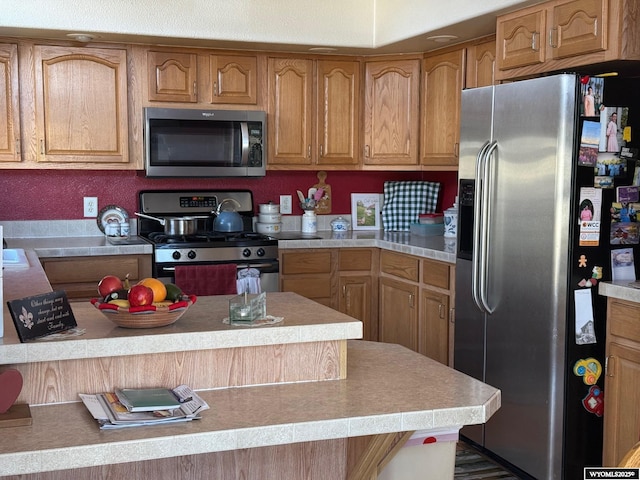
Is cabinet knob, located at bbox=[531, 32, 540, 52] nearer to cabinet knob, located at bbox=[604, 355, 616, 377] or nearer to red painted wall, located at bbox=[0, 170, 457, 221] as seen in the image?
cabinet knob, located at bbox=[604, 355, 616, 377]

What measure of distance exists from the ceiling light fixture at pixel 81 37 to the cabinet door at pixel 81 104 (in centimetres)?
7

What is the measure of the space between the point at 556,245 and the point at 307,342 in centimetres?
140

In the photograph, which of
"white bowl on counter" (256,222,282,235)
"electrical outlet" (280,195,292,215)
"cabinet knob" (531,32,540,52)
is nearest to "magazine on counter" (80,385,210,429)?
"cabinet knob" (531,32,540,52)

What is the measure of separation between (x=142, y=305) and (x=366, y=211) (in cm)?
360

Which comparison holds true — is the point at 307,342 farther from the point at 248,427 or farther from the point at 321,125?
the point at 321,125

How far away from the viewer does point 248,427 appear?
2.00 metres

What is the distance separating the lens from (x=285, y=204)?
18.5ft

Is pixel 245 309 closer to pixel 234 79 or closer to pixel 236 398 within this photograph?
pixel 236 398

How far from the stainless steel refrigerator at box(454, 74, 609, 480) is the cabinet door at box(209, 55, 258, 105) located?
1.58m

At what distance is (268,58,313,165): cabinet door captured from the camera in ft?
16.8

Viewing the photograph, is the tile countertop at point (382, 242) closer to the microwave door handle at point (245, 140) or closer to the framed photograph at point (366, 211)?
the framed photograph at point (366, 211)

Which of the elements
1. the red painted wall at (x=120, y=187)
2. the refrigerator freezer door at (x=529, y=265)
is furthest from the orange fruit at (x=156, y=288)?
the red painted wall at (x=120, y=187)

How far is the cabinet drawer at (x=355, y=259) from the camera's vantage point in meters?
5.06

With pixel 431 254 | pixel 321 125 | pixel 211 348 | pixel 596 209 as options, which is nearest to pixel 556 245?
pixel 596 209
